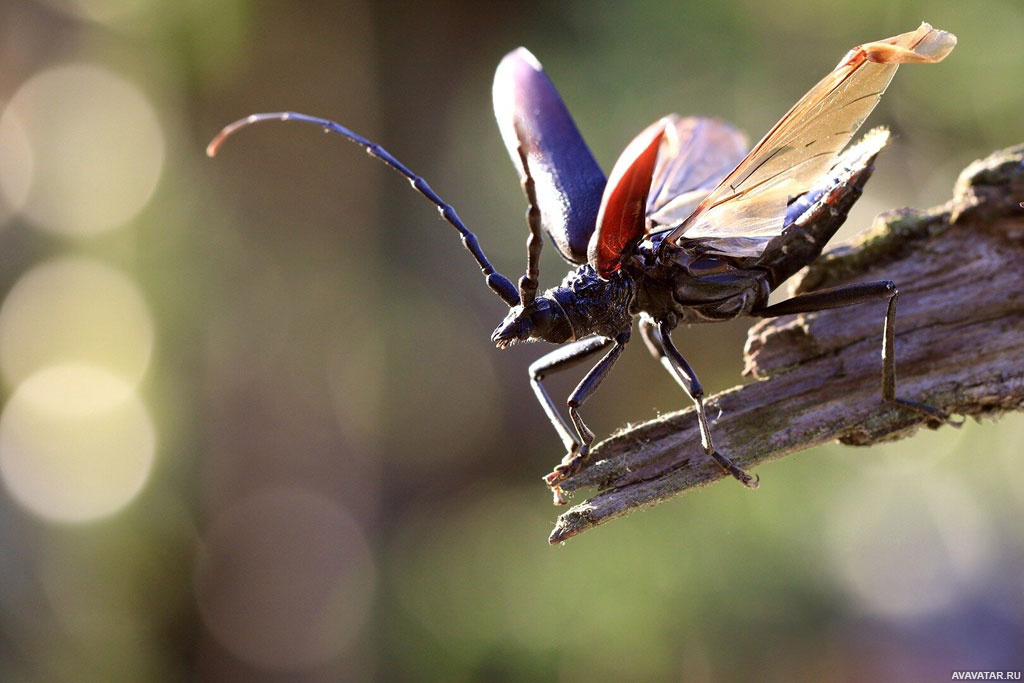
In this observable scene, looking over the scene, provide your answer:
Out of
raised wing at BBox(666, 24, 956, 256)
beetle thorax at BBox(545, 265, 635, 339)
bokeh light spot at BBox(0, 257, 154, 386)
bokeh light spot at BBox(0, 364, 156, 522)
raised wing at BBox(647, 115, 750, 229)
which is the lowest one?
beetle thorax at BBox(545, 265, 635, 339)

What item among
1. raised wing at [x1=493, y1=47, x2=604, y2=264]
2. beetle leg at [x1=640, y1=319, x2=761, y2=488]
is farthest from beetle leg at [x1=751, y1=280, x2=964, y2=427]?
raised wing at [x1=493, y1=47, x2=604, y2=264]

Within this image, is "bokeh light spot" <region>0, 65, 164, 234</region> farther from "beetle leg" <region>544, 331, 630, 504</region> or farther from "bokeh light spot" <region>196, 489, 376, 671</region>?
"beetle leg" <region>544, 331, 630, 504</region>

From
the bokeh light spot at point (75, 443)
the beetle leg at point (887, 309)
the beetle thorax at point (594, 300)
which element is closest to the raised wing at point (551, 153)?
the beetle thorax at point (594, 300)

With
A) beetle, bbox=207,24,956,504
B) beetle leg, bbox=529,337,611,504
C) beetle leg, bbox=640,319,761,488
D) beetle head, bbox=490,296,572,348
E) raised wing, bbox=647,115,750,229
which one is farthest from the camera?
raised wing, bbox=647,115,750,229

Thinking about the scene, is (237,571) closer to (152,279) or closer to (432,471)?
(432,471)

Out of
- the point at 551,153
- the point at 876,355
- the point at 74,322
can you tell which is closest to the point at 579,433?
the point at 551,153

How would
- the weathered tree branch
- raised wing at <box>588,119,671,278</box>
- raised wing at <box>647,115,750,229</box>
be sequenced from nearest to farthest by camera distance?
raised wing at <box>588,119,671,278</box>
the weathered tree branch
raised wing at <box>647,115,750,229</box>

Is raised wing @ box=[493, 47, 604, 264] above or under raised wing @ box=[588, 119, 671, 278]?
above

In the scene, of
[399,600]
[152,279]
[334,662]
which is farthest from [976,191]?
[152,279]
